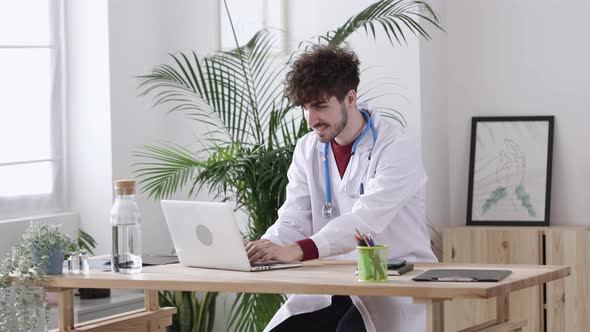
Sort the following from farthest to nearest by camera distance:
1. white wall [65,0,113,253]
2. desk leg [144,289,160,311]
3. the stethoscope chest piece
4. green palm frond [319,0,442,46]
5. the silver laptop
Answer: white wall [65,0,113,253]
green palm frond [319,0,442,46]
desk leg [144,289,160,311]
the stethoscope chest piece
the silver laptop

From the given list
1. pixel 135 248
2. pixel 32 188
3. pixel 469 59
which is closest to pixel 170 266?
pixel 135 248

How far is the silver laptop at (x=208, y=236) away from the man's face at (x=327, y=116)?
0.46 metres

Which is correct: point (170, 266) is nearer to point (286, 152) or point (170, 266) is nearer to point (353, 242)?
point (353, 242)

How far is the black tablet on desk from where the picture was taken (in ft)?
8.24

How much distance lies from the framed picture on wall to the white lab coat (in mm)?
1611

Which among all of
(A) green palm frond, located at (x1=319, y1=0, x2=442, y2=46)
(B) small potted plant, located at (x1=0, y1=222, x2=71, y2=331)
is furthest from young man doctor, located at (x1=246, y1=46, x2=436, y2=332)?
(A) green palm frond, located at (x1=319, y1=0, x2=442, y2=46)

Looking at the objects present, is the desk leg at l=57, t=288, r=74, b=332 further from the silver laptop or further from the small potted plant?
the silver laptop

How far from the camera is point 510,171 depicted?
479cm

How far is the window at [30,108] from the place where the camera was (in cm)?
472

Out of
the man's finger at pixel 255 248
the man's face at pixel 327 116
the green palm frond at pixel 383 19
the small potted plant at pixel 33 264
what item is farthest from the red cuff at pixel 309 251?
the green palm frond at pixel 383 19

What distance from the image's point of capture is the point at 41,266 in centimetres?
302

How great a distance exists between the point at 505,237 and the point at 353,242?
1.77 m

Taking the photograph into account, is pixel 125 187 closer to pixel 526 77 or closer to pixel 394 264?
pixel 394 264

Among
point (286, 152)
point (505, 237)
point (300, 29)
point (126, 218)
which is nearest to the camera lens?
point (126, 218)
